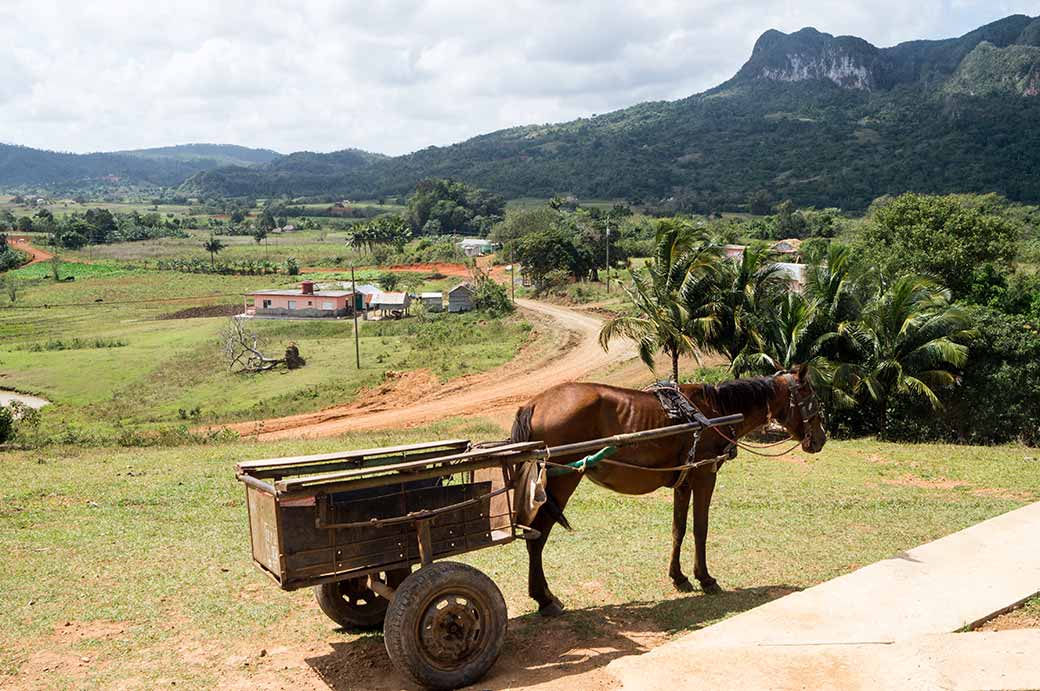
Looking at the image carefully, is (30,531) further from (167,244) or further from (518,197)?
(518,197)

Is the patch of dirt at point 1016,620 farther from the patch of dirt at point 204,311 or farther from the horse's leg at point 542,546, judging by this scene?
the patch of dirt at point 204,311

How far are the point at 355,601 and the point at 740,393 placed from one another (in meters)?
4.47

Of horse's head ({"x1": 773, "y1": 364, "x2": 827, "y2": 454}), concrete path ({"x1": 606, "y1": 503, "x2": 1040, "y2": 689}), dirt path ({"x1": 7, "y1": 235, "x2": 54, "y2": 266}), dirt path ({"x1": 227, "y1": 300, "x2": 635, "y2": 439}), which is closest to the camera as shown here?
concrete path ({"x1": 606, "y1": 503, "x2": 1040, "y2": 689})

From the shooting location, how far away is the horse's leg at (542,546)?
26.2ft

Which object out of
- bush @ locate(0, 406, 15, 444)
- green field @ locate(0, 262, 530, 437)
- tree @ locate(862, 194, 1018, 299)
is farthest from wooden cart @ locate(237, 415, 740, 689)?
tree @ locate(862, 194, 1018, 299)

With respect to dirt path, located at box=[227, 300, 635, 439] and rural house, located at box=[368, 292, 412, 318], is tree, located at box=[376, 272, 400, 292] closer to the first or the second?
rural house, located at box=[368, 292, 412, 318]

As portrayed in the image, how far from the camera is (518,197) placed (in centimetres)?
19888

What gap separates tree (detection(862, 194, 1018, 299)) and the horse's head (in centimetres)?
2664

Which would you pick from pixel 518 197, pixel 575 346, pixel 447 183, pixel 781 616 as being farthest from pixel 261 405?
pixel 518 197

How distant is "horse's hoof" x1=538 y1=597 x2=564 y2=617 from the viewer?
7953 mm

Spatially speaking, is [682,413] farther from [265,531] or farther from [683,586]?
[265,531]

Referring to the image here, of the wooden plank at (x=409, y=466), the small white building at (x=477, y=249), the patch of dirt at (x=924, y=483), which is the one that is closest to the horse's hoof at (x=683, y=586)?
the wooden plank at (x=409, y=466)

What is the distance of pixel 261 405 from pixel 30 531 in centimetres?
2321

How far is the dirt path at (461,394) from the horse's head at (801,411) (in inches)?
781
